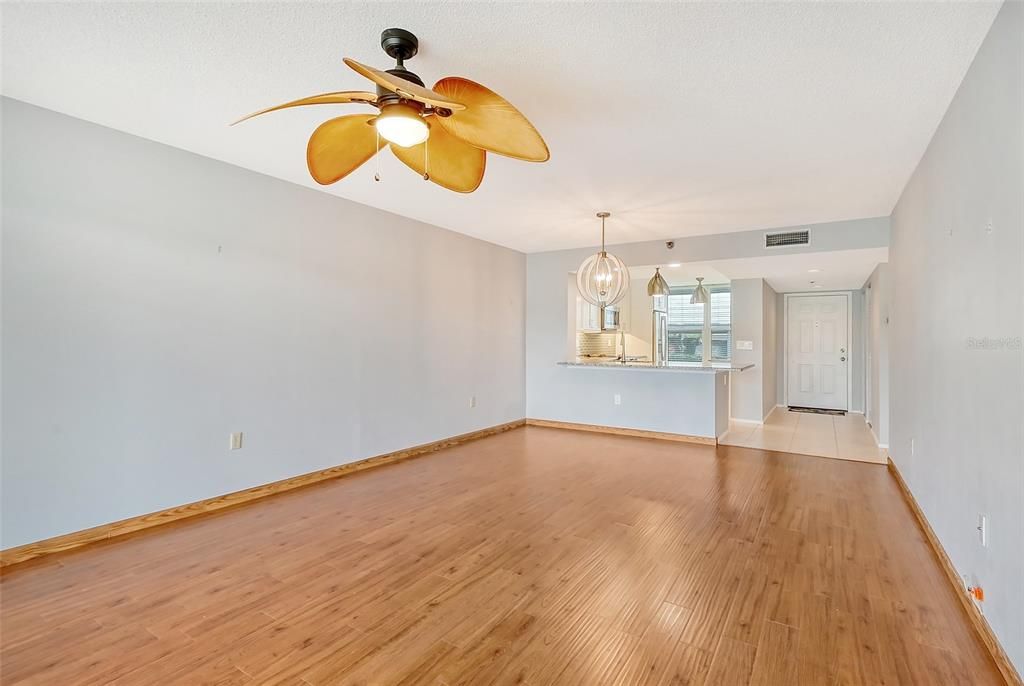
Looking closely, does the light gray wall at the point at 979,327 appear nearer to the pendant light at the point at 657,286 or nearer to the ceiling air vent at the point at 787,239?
the ceiling air vent at the point at 787,239

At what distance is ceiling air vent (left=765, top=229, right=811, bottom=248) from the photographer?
4.84 meters

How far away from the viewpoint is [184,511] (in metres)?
3.19

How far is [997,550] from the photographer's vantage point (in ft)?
5.84

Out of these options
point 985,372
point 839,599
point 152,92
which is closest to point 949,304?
point 985,372

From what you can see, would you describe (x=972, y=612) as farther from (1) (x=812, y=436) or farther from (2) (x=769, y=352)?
(2) (x=769, y=352)

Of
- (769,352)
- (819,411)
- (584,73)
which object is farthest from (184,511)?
(819,411)

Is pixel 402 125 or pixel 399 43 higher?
pixel 399 43

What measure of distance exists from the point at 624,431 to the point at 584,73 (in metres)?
4.58

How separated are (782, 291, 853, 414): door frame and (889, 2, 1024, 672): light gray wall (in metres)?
5.68

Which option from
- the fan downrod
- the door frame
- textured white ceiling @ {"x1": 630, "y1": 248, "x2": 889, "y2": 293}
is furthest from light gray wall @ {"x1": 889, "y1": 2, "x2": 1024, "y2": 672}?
the door frame

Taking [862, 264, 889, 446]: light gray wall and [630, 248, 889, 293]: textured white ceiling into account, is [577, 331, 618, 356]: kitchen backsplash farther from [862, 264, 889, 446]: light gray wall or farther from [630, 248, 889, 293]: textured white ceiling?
[862, 264, 889, 446]: light gray wall

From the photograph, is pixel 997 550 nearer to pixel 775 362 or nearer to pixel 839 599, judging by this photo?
pixel 839 599

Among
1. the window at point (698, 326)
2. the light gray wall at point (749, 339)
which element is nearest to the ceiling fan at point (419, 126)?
the light gray wall at point (749, 339)

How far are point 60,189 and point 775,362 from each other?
30.1 feet
